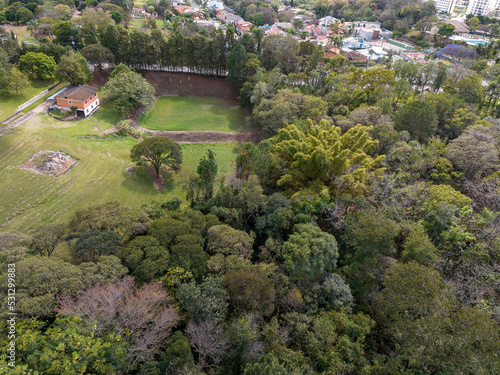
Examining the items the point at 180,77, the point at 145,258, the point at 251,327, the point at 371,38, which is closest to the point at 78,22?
the point at 180,77

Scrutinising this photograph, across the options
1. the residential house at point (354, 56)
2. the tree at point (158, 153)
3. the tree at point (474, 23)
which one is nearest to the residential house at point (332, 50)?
the residential house at point (354, 56)

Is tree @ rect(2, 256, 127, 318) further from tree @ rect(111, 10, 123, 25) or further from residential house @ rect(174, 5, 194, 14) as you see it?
residential house @ rect(174, 5, 194, 14)

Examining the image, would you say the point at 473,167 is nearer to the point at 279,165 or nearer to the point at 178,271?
the point at 279,165

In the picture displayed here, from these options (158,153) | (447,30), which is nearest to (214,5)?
(447,30)

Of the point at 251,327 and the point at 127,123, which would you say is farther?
the point at 127,123

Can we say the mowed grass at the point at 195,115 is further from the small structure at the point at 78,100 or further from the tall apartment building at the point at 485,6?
the tall apartment building at the point at 485,6

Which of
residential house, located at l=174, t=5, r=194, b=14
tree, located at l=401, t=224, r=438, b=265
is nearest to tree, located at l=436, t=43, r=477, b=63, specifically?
tree, located at l=401, t=224, r=438, b=265
